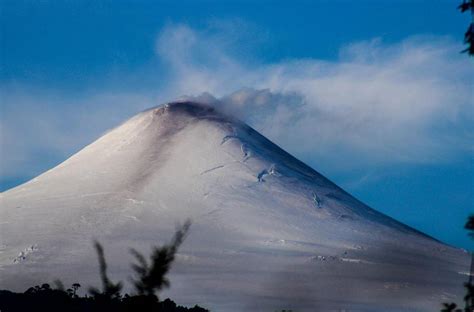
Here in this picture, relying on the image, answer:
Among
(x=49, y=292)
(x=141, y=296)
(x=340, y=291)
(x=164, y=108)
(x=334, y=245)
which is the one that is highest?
(x=164, y=108)

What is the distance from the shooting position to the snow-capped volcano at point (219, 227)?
2509 cm

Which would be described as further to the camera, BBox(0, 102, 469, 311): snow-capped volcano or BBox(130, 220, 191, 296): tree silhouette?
BBox(0, 102, 469, 311): snow-capped volcano

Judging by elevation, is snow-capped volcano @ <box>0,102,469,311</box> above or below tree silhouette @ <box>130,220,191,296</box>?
above

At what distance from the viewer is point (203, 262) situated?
96.0ft

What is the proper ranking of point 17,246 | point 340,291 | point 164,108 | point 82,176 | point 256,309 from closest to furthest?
point 256,309 → point 340,291 → point 17,246 → point 82,176 → point 164,108

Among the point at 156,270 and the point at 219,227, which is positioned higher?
the point at 219,227

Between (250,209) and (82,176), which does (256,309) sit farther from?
(82,176)

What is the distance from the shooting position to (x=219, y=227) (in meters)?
34.1

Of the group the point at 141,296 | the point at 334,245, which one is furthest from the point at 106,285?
the point at 334,245

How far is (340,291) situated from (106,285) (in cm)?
2168

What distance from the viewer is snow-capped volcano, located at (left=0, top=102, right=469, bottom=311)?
25094 mm

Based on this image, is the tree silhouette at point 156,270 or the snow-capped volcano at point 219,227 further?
the snow-capped volcano at point 219,227

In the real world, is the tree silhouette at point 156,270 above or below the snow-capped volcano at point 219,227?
below

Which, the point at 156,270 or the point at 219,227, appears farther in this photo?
the point at 219,227
